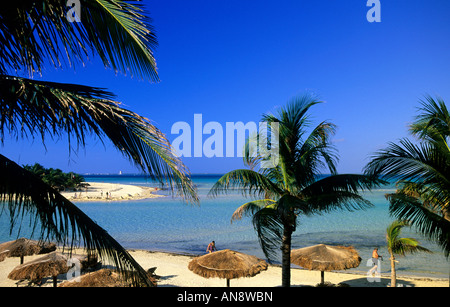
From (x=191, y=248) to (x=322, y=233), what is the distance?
1191 cm

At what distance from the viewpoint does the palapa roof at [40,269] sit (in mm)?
7949

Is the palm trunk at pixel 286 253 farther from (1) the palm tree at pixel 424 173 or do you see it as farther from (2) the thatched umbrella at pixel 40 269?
(2) the thatched umbrella at pixel 40 269

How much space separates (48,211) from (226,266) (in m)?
7.04

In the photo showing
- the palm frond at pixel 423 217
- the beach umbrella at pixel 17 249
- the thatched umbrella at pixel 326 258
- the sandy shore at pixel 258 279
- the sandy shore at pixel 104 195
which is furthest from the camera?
the sandy shore at pixel 104 195

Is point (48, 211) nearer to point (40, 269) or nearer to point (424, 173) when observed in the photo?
point (424, 173)

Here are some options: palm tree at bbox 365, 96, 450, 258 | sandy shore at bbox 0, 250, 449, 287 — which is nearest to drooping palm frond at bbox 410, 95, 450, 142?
palm tree at bbox 365, 96, 450, 258

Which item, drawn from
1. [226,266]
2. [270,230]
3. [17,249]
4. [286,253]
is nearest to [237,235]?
[226,266]

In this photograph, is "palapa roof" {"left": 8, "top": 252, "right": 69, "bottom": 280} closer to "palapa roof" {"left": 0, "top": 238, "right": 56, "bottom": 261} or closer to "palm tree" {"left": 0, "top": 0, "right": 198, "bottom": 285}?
"palapa roof" {"left": 0, "top": 238, "right": 56, "bottom": 261}

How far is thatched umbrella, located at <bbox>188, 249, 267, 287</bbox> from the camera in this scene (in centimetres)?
819

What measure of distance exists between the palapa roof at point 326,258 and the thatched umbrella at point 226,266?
80.6 inches

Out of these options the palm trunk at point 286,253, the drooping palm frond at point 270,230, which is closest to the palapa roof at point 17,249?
the drooping palm frond at point 270,230

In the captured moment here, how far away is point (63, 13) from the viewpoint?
2.37 m

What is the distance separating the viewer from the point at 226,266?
8.28m

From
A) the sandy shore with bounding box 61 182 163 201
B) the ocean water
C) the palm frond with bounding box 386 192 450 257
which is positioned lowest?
the ocean water
